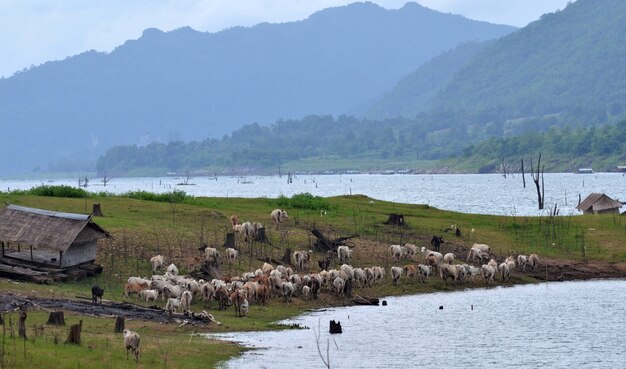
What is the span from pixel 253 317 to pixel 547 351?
1163 cm

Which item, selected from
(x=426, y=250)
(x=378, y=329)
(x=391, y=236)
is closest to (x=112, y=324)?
(x=378, y=329)

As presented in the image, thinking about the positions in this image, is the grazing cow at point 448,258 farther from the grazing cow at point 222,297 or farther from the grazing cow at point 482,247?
the grazing cow at point 222,297

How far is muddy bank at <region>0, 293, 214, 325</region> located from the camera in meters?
36.8

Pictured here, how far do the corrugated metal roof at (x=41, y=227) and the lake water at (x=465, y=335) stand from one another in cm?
1049

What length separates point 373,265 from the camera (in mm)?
56688

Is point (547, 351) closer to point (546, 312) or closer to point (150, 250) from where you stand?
point (546, 312)

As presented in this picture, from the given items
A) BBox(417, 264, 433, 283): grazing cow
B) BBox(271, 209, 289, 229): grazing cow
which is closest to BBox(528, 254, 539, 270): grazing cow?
BBox(417, 264, 433, 283): grazing cow

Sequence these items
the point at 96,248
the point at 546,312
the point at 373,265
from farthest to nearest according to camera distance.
→ the point at 373,265 → the point at 96,248 → the point at 546,312

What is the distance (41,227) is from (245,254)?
40.9 feet

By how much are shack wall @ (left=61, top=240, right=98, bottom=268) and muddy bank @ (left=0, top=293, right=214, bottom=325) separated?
6776 mm

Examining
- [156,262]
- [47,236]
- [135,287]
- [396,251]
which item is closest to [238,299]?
[135,287]

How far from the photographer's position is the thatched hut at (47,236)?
149 ft

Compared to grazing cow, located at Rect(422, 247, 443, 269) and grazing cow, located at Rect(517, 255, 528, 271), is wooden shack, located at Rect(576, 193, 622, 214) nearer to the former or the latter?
grazing cow, located at Rect(517, 255, 528, 271)

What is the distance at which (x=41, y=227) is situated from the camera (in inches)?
1810
